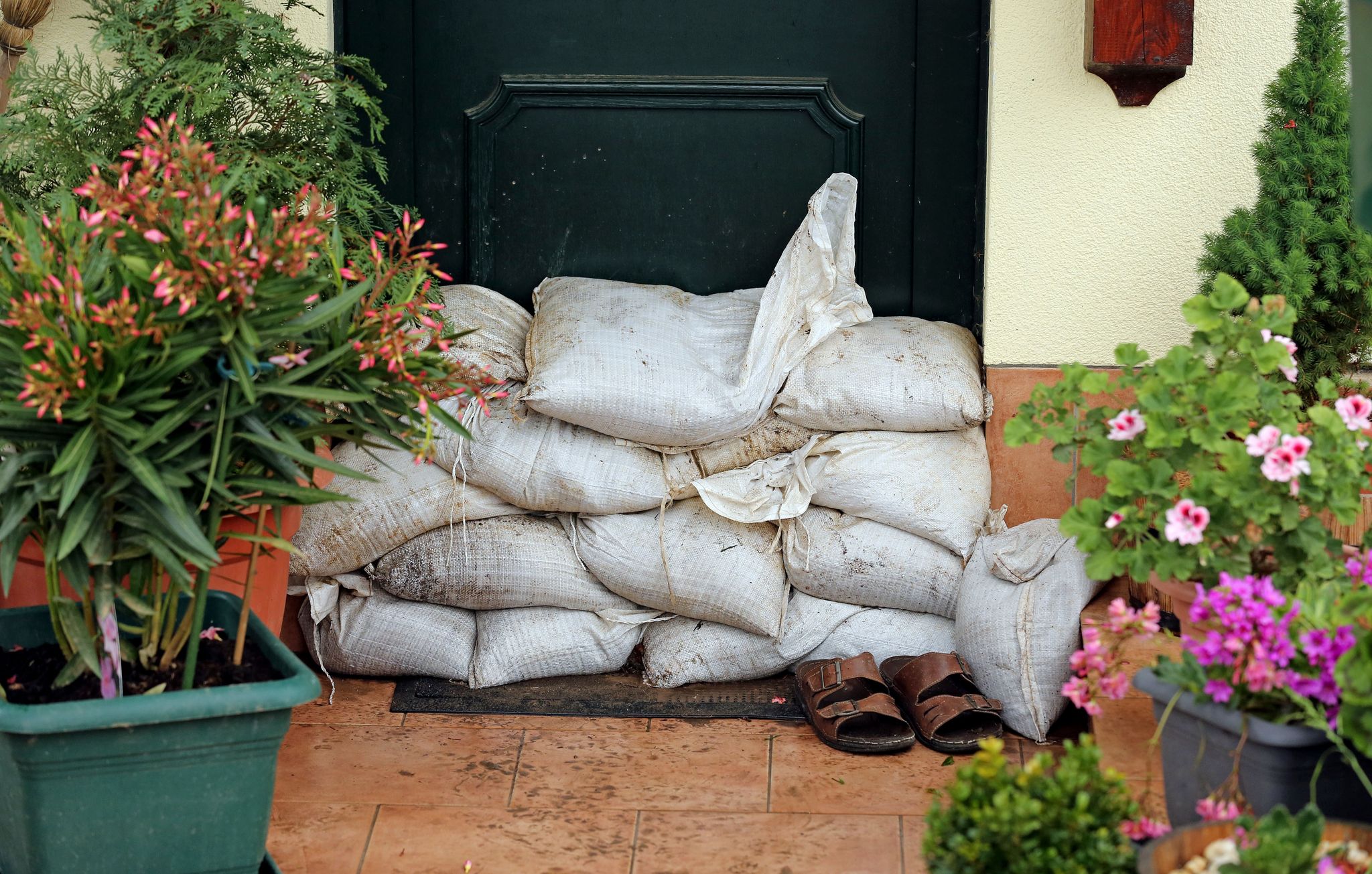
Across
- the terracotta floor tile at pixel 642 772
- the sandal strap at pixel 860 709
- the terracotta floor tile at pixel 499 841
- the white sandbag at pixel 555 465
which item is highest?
the white sandbag at pixel 555 465

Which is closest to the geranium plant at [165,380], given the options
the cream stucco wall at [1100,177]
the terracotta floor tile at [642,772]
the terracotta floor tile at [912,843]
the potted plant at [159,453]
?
the potted plant at [159,453]

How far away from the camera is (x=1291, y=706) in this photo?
5.73 ft

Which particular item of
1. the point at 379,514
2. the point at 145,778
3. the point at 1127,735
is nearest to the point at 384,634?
the point at 379,514

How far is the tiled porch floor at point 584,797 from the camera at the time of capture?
2.33 metres

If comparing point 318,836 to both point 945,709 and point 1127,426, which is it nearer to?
point 945,709

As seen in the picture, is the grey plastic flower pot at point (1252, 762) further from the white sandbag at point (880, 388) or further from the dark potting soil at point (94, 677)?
the dark potting soil at point (94, 677)

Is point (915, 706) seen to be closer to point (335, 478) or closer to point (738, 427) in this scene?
point (738, 427)

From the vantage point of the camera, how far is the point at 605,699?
299cm

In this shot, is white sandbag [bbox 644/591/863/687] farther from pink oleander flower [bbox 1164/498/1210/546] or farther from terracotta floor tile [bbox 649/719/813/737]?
pink oleander flower [bbox 1164/498/1210/546]

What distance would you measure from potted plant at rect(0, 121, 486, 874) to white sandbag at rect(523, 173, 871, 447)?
2.76 feet

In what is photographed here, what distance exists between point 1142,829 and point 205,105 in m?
1.97

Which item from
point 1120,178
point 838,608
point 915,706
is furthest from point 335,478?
point 1120,178

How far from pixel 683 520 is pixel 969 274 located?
957 millimetres

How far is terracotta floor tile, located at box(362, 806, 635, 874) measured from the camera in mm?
2305
